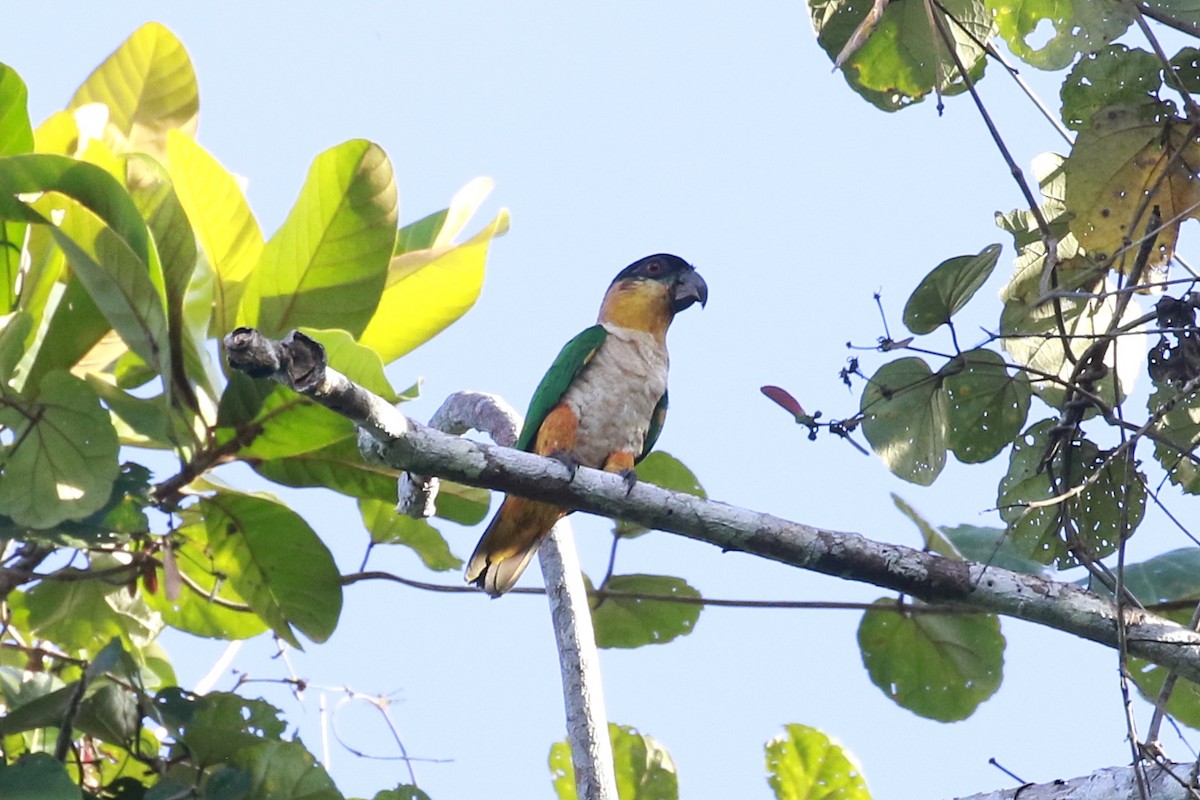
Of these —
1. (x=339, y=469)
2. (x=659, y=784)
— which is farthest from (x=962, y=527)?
(x=339, y=469)

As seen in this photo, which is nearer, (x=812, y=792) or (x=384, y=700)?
(x=812, y=792)

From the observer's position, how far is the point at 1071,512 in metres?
3.08

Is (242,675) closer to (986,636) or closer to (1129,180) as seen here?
(986,636)

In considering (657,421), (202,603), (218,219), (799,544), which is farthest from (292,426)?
(657,421)

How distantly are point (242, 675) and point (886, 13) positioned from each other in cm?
262

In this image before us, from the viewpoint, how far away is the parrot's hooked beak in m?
5.25

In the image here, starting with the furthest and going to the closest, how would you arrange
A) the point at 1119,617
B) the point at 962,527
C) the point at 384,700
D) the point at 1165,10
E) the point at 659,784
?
the point at 384,700
the point at 659,784
the point at 962,527
the point at 1165,10
the point at 1119,617

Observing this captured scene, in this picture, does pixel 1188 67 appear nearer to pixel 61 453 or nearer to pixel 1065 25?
pixel 1065 25

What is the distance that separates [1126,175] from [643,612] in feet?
6.06

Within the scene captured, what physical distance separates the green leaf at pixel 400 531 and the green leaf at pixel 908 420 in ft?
4.75

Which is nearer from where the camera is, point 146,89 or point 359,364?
point 359,364

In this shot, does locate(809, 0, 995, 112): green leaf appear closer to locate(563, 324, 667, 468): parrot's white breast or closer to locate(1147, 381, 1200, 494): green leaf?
locate(1147, 381, 1200, 494): green leaf

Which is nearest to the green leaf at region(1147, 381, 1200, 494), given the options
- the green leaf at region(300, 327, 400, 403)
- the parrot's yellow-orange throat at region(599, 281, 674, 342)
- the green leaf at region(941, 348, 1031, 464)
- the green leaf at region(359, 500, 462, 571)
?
the green leaf at region(941, 348, 1031, 464)

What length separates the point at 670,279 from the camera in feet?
17.5
